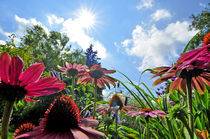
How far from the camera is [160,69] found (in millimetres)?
763

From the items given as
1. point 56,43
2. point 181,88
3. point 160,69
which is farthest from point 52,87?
point 56,43

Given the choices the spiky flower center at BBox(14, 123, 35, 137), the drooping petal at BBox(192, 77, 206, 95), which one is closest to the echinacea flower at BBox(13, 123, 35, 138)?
the spiky flower center at BBox(14, 123, 35, 137)

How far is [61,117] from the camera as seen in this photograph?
0.43m

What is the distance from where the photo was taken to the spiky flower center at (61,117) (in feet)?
1.36

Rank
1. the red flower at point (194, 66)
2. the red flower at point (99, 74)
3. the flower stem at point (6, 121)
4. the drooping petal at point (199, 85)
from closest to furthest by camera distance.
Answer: the flower stem at point (6, 121), the red flower at point (194, 66), the drooping petal at point (199, 85), the red flower at point (99, 74)

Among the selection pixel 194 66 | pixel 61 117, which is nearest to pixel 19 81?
pixel 61 117

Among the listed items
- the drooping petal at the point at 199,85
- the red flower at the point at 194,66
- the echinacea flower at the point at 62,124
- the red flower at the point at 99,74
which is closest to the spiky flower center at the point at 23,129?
the echinacea flower at the point at 62,124

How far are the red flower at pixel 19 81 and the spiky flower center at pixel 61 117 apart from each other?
80 millimetres

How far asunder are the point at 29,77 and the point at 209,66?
2.16 feet

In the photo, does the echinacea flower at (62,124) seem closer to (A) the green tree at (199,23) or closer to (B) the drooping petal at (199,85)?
(B) the drooping petal at (199,85)

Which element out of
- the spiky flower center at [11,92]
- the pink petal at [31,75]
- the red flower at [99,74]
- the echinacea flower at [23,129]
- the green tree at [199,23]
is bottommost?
the echinacea flower at [23,129]

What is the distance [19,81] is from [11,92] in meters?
0.03

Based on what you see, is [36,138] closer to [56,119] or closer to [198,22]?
[56,119]

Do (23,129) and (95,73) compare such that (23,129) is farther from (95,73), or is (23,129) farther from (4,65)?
(95,73)
